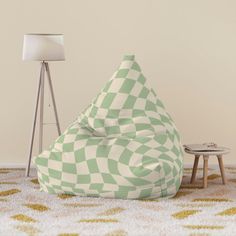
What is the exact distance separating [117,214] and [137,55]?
7.43ft

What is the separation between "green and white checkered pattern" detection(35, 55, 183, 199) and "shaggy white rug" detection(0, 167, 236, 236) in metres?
0.09

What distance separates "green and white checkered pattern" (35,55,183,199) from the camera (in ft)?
14.9

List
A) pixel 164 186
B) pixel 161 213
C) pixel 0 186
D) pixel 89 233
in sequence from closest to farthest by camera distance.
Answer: pixel 89 233, pixel 161 213, pixel 164 186, pixel 0 186

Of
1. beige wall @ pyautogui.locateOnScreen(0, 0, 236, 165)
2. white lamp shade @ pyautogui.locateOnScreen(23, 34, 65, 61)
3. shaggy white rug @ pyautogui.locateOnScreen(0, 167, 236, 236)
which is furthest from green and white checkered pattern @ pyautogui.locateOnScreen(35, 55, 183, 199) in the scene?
beige wall @ pyautogui.locateOnScreen(0, 0, 236, 165)

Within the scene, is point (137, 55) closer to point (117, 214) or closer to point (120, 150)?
Result: point (120, 150)

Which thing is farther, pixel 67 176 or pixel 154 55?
pixel 154 55

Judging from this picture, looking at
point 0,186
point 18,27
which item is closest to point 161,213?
point 0,186

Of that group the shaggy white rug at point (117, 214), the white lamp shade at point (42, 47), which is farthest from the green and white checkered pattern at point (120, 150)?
the white lamp shade at point (42, 47)

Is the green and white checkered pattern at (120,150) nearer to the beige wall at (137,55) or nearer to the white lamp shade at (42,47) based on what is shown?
the white lamp shade at (42,47)

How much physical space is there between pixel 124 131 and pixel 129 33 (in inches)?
60.3

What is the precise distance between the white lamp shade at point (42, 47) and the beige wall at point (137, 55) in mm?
707

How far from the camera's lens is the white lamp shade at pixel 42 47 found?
542 centimetres

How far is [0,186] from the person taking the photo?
5.14 meters

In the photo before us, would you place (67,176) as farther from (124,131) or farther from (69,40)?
(69,40)
